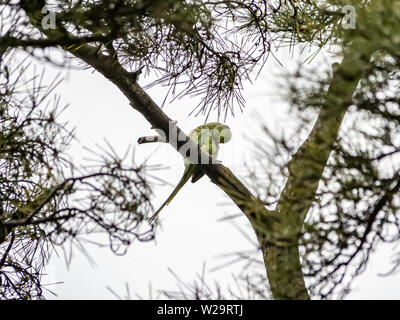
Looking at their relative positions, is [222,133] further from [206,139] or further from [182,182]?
[182,182]

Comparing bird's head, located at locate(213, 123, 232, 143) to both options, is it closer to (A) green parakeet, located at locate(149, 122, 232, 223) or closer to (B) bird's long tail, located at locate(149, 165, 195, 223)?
(A) green parakeet, located at locate(149, 122, 232, 223)

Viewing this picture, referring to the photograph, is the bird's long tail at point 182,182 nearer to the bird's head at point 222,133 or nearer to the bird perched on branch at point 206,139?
the bird perched on branch at point 206,139

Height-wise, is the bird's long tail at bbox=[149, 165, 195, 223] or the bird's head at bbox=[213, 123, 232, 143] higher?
the bird's head at bbox=[213, 123, 232, 143]

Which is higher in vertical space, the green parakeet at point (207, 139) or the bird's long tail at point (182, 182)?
the green parakeet at point (207, 139)

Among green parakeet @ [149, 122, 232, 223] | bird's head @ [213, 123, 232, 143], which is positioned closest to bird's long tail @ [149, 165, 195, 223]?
green parakeet @ [149, 122, 232, 223]

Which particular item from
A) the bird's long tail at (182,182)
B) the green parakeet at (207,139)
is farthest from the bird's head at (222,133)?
the bird's long tail at (182,182)

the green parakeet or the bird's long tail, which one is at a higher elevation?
the green parakeet

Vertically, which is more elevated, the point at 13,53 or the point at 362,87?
the point at 13,53

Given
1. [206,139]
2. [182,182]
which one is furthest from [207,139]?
[182,182]

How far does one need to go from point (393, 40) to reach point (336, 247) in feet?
1.25

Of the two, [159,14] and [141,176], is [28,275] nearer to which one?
[141,176]

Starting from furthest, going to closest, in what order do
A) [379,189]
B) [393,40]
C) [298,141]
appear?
[298,141] → [379,189] → [393,40]

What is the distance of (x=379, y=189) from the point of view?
790mm
